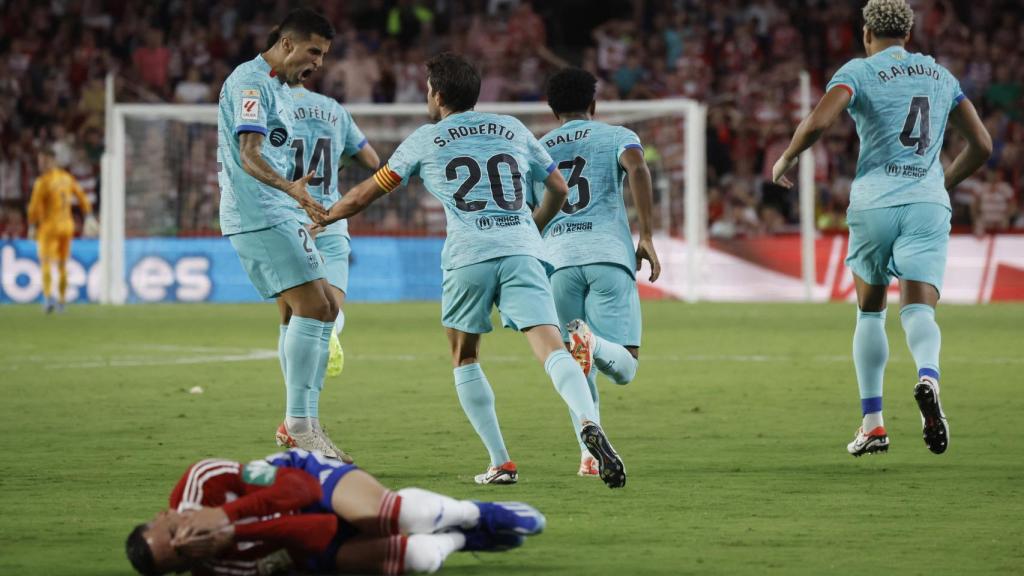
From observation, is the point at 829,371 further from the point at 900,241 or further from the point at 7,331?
the point at 7,331

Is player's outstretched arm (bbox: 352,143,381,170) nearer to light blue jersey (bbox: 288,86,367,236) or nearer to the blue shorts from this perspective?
light blue jersey (bbox: 288,86,367,236)

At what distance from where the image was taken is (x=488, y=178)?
7.00m

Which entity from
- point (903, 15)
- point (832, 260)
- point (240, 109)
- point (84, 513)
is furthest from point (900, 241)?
point (832, 260)

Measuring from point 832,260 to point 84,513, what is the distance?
59.3 ft

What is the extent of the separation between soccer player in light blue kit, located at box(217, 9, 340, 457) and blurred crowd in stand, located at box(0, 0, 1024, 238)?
16.8 m

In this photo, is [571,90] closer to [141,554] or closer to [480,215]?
[480,215]

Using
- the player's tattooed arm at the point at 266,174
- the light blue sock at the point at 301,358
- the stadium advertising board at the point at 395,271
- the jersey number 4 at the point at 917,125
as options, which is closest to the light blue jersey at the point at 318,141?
the light blue sock at the point at 301,358

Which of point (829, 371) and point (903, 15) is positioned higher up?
point (903, 15)

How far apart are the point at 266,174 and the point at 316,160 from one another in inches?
63.4

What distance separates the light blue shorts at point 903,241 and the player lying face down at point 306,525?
11.1 feet

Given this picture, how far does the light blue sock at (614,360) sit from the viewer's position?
7.55 metres

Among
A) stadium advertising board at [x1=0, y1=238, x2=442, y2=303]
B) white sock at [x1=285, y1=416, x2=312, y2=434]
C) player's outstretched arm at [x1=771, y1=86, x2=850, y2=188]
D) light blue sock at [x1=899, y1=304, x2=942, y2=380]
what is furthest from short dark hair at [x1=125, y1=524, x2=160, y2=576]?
stadium advertising board at [x1=0, y1=238, x2=442, y2=303]

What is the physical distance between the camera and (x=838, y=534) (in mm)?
5754

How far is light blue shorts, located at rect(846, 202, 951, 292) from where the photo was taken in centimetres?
774
